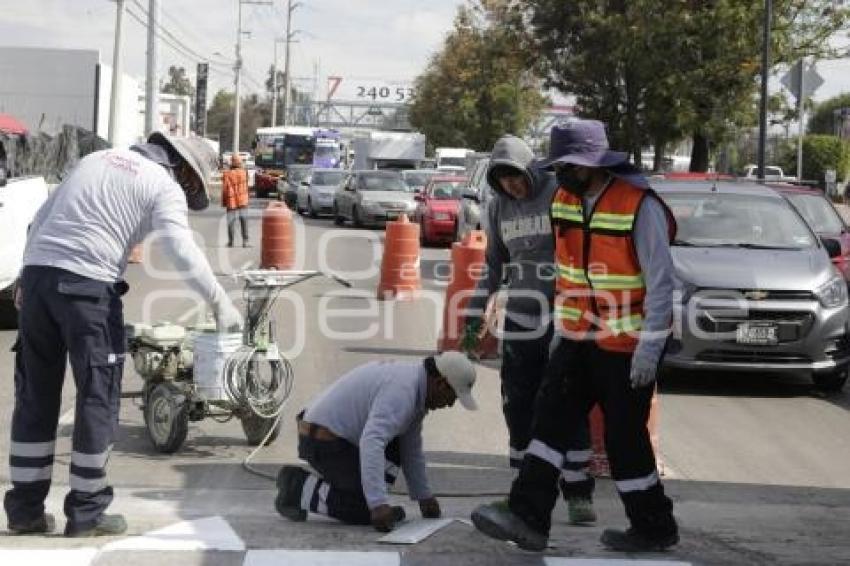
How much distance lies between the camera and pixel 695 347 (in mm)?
10469

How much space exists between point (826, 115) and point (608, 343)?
107371 millimetres

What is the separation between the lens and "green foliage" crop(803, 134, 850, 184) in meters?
61.9

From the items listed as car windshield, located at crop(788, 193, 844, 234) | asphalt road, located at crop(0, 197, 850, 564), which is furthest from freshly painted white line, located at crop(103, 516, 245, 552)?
car windshield, located at crop(788, 193, 844, 234)

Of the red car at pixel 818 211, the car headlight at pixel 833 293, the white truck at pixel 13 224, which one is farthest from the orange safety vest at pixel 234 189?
the car headlight at pixel 833 293

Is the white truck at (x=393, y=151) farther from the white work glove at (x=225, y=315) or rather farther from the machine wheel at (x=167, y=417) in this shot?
the white work glove at (x=225, y=315)

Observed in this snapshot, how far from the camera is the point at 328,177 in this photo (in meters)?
39.5

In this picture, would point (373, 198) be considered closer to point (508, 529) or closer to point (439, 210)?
point (439, 210)

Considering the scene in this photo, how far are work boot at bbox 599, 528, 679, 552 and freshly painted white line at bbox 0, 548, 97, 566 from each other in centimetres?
229

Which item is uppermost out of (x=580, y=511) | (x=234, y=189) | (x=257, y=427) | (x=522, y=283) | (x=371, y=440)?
(x=234, y=189)

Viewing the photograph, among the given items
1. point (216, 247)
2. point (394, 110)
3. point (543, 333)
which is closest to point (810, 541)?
point (543, 333)

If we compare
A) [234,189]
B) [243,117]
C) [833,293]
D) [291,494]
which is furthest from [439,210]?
[243,117]

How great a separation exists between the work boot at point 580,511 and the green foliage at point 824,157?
190ft

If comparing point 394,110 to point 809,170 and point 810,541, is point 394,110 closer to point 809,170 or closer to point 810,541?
point 809,170

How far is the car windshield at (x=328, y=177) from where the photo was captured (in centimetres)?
3903
